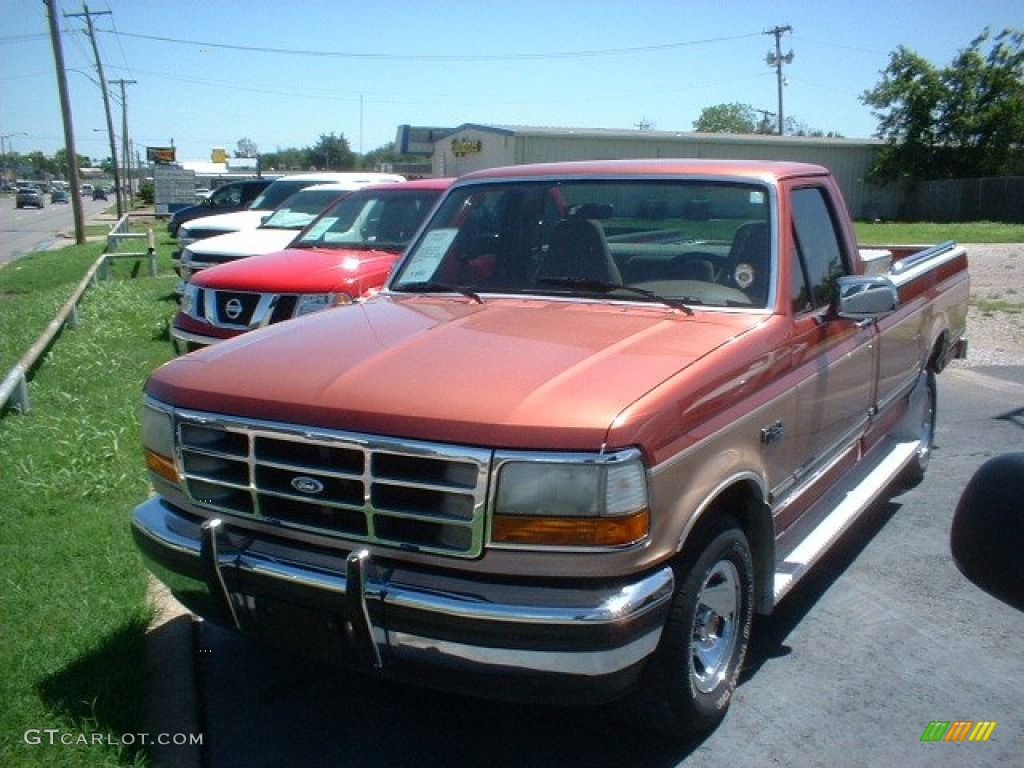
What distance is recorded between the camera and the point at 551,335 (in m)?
3.66

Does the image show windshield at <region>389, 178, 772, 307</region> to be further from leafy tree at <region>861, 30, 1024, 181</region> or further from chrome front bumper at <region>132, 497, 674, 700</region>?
leafy tree at <region>861, 30, 1024, 181</region>

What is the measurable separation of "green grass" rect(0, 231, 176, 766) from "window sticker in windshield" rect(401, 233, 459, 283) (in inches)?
75.3

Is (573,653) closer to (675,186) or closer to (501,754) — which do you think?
(501,754)

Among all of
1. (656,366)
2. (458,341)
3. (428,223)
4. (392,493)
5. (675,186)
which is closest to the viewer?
(392,493)

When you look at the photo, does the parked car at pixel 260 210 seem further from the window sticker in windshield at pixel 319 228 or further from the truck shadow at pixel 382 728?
the truck shadow at pixel 382 728

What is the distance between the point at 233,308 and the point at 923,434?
17.1 ft

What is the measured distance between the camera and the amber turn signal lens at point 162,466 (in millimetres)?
3475

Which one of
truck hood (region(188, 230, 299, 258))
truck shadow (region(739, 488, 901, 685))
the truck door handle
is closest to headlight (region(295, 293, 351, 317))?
truck hood (region(188, 230, 299, 258))

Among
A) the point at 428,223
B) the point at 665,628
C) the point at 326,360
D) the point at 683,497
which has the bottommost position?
the point at 665,628

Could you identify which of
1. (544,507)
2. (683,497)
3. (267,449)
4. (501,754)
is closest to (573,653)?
(544,507)

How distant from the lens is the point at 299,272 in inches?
314

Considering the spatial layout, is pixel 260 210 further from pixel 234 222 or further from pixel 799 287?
pixel 799 287

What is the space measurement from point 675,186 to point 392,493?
227cm

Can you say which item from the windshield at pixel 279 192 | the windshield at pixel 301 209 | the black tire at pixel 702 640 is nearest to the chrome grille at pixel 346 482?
the black tire at pixel 702 640
